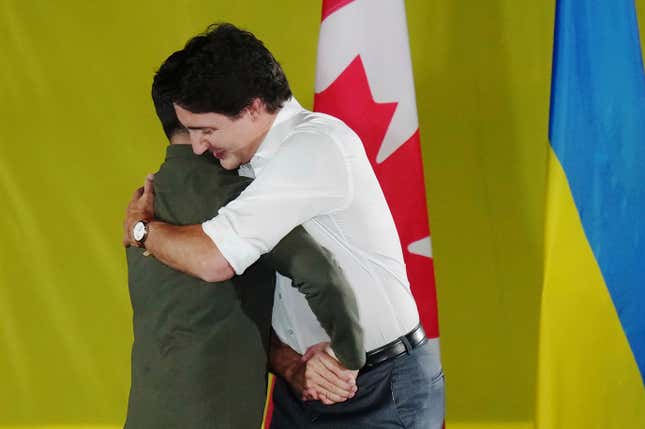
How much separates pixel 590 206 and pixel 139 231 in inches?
40.4

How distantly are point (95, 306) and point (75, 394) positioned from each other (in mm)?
272

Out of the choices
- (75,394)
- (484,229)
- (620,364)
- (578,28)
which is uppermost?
(578,28)

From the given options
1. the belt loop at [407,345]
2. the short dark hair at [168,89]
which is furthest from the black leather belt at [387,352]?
the short dark hair at [168,89]

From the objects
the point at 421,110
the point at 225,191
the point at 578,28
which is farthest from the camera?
the point at 421,110

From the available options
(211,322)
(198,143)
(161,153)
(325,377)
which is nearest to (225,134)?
(198,143)

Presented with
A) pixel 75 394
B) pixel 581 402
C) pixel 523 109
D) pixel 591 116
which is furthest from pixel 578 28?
pixel 75 394

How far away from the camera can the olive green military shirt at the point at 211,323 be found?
141 centimetres

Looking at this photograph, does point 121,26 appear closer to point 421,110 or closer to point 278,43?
point 278,43

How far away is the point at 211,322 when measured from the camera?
4.62 feet

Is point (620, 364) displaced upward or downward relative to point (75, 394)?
upward

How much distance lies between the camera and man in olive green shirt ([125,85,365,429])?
55.4 inches

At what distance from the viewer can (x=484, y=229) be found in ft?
8.73

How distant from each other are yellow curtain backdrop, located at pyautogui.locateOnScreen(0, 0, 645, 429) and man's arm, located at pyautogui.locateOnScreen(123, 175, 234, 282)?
4.05 ft

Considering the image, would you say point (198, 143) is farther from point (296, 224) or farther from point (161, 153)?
point (161, 153)
